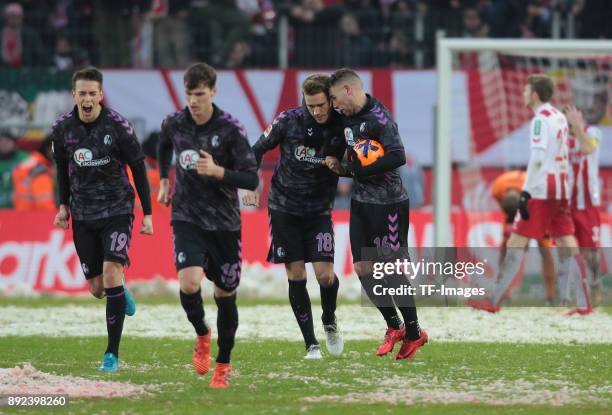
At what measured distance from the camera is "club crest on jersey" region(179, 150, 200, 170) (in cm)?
943

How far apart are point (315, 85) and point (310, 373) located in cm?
243

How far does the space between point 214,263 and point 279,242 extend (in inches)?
66.9

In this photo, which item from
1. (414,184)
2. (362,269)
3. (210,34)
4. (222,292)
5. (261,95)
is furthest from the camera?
(210,34)

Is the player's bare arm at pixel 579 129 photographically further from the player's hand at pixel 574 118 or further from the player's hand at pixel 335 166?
the player's hand at pixel 335 166

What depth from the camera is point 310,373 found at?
1031 centimetres

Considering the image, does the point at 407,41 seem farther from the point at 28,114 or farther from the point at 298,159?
the point at 298,159

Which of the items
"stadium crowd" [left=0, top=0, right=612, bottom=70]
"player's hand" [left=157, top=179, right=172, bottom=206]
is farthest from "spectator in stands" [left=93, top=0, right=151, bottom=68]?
"player's hand" [left=157, top=179, right=172, bottom=206]

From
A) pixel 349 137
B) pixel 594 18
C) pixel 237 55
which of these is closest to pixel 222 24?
pixel 237 55

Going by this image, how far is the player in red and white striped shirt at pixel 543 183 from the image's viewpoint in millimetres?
14930

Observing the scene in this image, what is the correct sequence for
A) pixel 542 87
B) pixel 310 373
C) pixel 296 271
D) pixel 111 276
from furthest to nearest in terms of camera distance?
1. pixel 542 87
2. pixel 296 271
3. pixel 111 276
4. pixel 310 373

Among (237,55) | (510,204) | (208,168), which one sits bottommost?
(510,204)

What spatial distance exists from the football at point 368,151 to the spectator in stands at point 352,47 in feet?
38.5

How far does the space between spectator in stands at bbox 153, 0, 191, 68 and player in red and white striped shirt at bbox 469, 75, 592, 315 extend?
884 centimetres

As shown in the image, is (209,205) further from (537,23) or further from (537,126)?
(537,23)
